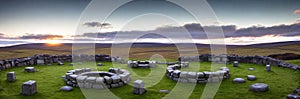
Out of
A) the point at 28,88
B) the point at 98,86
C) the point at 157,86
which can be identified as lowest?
the point at 157,86

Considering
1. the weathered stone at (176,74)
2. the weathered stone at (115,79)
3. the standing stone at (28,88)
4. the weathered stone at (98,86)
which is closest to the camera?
the standing stone at (28,88)

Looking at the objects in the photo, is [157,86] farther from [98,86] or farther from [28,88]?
[28,88]

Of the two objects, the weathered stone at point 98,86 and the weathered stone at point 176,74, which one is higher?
the weathered stone at point 176,74

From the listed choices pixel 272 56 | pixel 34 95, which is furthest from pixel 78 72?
pixel 272 56

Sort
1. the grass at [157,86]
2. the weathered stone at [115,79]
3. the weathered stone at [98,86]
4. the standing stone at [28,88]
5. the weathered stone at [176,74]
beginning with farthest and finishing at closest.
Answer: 1. the weathered stone at [176,74]
2. the weathered stone at [115,79]
3. the weathered stone at [98,86]
4. the grass at [157,86]
5. the standing stone at [28,88]

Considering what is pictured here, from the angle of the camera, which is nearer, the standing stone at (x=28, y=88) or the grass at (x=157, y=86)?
the standing stone at (x=28, y=88)

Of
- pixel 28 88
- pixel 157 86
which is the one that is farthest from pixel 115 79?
pixel 28 88

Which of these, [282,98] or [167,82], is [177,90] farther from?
[282,98]

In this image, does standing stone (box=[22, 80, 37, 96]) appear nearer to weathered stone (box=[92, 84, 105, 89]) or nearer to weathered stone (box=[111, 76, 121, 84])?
weathered stone (box=[92, 84, 105, 89])

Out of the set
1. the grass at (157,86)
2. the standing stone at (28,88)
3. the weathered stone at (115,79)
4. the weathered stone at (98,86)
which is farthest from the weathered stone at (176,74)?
the standing stone at (28,88)

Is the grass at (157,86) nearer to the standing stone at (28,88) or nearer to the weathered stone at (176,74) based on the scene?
the standing stone at (28,88)

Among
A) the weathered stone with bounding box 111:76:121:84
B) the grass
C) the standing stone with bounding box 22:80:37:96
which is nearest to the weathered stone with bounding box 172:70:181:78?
the grass

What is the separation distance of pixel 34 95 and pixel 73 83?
6.78 feet

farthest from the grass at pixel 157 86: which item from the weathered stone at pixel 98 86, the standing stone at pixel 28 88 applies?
the weathered stone at pixel 98 86
